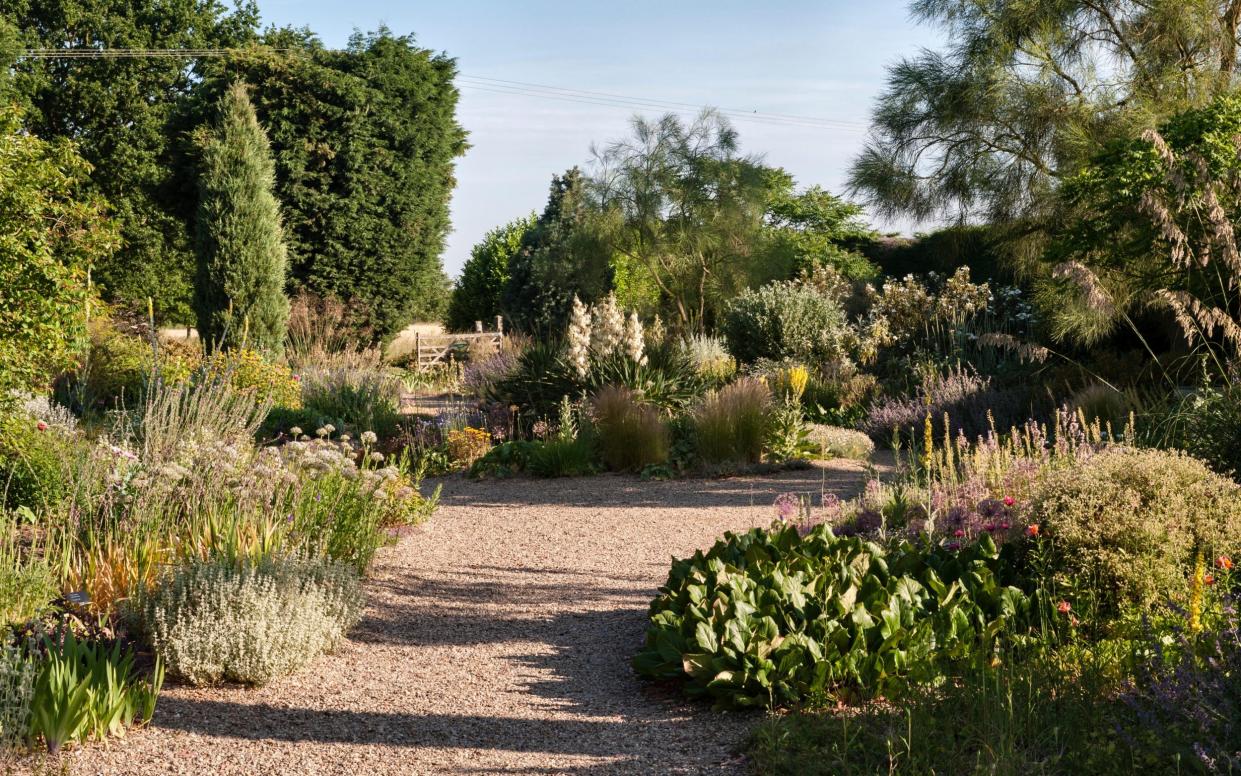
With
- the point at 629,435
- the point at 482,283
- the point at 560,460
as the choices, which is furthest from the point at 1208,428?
the point at 482,283

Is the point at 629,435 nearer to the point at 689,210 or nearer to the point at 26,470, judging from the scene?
the point at 26,470

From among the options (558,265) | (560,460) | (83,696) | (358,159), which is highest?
(358,159)

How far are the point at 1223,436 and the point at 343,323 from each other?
17003 millimetres

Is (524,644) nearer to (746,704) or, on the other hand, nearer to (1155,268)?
(746,704)

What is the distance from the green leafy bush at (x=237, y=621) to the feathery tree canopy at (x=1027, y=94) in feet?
39.0

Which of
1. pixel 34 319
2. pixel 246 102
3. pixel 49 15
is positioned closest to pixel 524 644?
pixel 34 319

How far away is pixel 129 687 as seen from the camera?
368cm

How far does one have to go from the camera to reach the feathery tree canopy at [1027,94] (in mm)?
13719

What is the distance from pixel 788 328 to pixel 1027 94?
4281mm

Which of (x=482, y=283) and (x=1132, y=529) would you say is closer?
(x=1132, y=529)

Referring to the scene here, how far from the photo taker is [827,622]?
3852mm

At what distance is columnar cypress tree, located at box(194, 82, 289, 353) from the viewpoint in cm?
1689

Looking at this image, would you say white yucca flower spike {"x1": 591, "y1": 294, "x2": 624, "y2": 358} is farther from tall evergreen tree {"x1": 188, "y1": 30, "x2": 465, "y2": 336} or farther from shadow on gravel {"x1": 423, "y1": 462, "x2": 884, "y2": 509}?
tall evergreen tree {"x1": 188, "y1": 30, "x2": 465, "y2": 336}

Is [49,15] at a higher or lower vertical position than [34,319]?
higher
